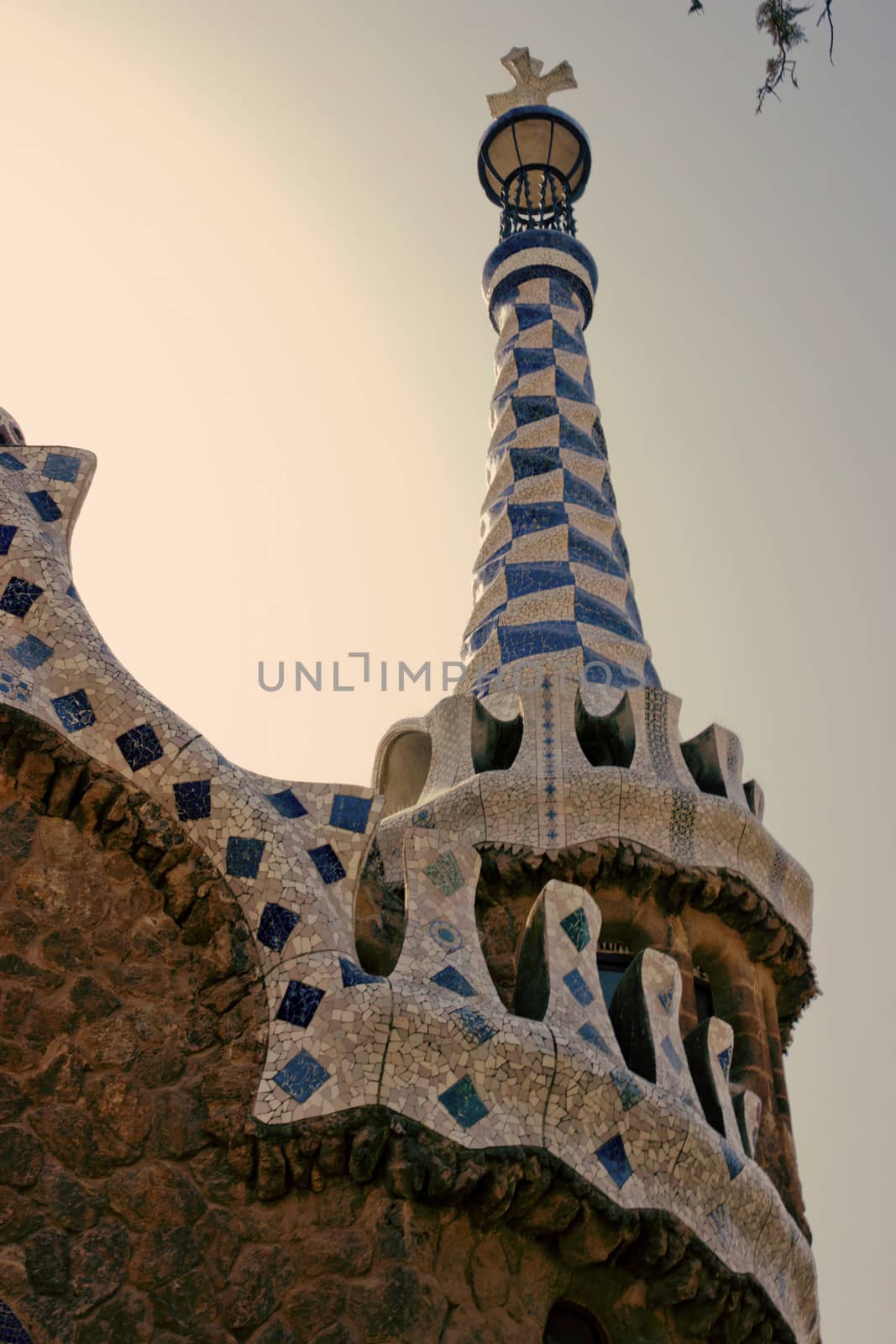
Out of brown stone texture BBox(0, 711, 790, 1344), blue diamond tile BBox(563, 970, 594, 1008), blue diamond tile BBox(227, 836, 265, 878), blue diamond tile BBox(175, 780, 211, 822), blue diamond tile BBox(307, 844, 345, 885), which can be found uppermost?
blue diamond tile BBox(175, 780, 211, 822)

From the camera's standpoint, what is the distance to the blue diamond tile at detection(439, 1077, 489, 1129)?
385 cm

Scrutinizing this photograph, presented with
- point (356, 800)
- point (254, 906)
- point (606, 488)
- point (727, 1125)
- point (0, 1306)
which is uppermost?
point (606, 488)

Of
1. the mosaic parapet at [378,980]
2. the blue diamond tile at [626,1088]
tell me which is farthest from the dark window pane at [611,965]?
the blue diamond tile at [626,1088]

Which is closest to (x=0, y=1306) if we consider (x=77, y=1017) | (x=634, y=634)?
(x=77, y=1017)

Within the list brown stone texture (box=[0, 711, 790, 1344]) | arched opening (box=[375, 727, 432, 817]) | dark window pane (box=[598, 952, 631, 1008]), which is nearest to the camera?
brown stone texture (box=[0, 711, 790, 1344])

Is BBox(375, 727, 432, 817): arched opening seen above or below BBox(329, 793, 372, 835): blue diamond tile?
above

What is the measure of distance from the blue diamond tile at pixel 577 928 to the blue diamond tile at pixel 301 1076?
1.03m

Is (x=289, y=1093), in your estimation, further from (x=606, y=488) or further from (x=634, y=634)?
(x=606, y=488)

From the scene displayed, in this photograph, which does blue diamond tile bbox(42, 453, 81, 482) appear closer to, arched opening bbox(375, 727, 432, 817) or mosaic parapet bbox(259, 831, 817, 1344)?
mosaic parapet bbox(259, 831, 817, 1344)

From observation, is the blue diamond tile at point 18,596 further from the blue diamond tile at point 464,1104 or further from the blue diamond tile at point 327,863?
the blue diamond tile at point 464,1104

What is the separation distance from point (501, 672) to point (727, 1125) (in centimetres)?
292

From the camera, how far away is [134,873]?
4.05 meters

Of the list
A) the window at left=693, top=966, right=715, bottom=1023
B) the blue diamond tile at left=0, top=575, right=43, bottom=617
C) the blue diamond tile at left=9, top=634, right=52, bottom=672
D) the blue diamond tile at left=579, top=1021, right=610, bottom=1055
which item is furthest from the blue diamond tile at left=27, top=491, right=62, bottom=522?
the window at left=693, top=966, right=715, bottom=1023

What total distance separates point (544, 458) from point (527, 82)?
142 inches
